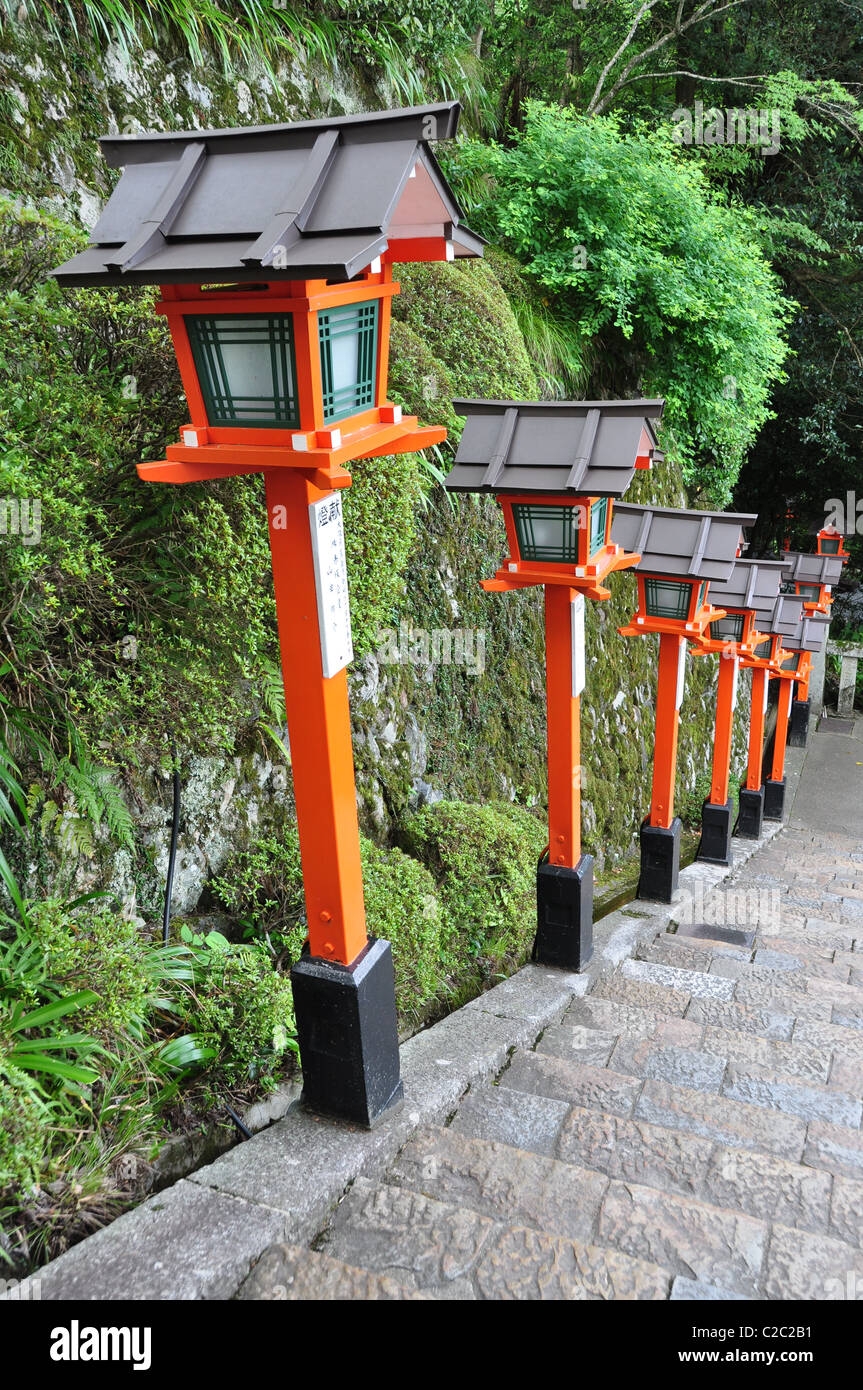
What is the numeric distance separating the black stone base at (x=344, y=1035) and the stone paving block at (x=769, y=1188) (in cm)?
111

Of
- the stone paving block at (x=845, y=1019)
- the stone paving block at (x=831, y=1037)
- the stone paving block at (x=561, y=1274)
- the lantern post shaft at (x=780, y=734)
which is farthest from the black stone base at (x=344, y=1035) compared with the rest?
the lantern post shaft at (x=780, y=734)

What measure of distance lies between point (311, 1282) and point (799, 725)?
51.6ft

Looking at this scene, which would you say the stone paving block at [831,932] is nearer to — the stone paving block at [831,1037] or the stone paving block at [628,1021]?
the stone paving block at [831,1037]

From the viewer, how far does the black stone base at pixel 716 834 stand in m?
8.17

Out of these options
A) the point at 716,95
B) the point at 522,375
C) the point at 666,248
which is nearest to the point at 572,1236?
the point at 522,375

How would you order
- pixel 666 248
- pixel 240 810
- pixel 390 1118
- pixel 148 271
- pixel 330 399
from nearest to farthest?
pixel 148 271 < pixel 330 399 < pixel 390 1118 < pixel 240 810 < pixel 666 248

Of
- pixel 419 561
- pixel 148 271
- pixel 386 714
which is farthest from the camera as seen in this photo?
pixel 419 561

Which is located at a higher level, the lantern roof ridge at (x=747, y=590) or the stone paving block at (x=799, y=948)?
the lantern roof ridge at (x=747, y=590)

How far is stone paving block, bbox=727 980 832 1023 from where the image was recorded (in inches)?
171

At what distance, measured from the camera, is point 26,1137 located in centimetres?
236

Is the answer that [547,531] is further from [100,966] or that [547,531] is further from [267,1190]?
[267,1190]

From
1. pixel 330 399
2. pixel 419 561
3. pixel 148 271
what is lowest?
pixel 419 561

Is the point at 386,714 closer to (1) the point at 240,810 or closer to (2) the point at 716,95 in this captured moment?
(1) the point at 240,810

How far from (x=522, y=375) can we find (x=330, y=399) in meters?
4.06
